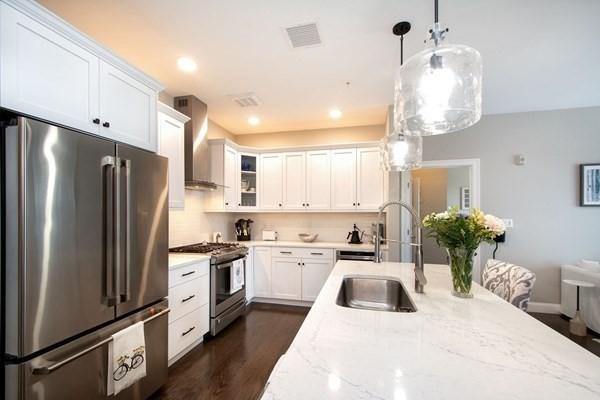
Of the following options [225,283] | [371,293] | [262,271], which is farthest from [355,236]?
[371,293]

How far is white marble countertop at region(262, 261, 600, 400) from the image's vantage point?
67 cm

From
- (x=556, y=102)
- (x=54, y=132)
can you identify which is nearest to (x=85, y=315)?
(x=54, y=132)

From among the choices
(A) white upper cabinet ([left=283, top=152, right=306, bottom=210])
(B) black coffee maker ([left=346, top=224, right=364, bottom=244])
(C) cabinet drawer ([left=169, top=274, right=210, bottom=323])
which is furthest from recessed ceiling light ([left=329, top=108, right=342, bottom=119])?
(C) cabinet drawer ([left=169, top=274, right=210, bottom=323])

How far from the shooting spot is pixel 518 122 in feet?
12.0

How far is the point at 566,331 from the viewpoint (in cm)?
300

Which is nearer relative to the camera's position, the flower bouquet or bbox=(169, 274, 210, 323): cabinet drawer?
the flower bouquet

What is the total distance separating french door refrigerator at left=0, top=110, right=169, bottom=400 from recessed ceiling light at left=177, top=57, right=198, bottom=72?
3.90 ft

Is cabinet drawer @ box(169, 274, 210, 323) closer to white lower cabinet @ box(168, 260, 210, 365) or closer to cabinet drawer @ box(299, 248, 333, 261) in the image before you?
white lower cabinet @ box(168, 260, 210, 365)

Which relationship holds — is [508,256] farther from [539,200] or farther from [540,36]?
[540,36]

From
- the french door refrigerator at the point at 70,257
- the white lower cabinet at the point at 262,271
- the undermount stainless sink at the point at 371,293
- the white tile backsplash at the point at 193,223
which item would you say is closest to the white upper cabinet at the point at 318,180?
the white lower cabinet at the point at 262,271

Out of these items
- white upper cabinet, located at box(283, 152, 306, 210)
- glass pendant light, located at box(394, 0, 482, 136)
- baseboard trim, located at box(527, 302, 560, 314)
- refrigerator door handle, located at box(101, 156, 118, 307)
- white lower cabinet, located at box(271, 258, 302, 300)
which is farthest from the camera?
white upper cabinet, located at box(283, 152, 306, 210)

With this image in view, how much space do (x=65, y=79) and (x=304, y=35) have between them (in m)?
1.62

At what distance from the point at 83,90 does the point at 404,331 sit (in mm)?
2092

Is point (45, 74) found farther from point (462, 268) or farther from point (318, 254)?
point (318, 254)
